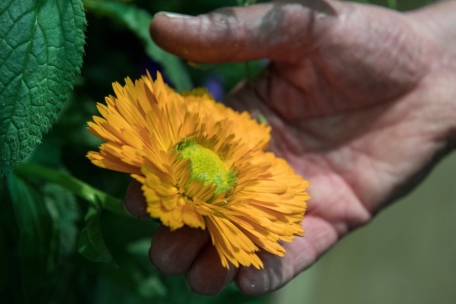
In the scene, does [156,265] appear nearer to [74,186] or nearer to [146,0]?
[74,186]

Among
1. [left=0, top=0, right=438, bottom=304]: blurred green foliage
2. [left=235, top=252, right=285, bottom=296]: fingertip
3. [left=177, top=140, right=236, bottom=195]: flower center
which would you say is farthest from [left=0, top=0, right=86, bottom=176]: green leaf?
[left=235, top=252, right=285, bottom=296]: fingertip

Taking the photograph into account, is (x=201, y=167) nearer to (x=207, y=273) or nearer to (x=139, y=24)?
(x=207, y=273)

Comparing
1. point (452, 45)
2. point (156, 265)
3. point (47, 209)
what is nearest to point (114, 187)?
point (47, 209)

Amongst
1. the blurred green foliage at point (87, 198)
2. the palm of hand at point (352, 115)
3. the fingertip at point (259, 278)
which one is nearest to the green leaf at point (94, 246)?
the blurred green foliage at point (87, 198)

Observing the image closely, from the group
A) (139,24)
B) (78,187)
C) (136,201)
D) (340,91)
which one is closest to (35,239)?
(78,187)

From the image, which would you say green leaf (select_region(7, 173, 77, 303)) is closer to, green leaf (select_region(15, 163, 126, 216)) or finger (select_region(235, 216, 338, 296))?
green leaf (select_region(15, 163, 126, 216))
